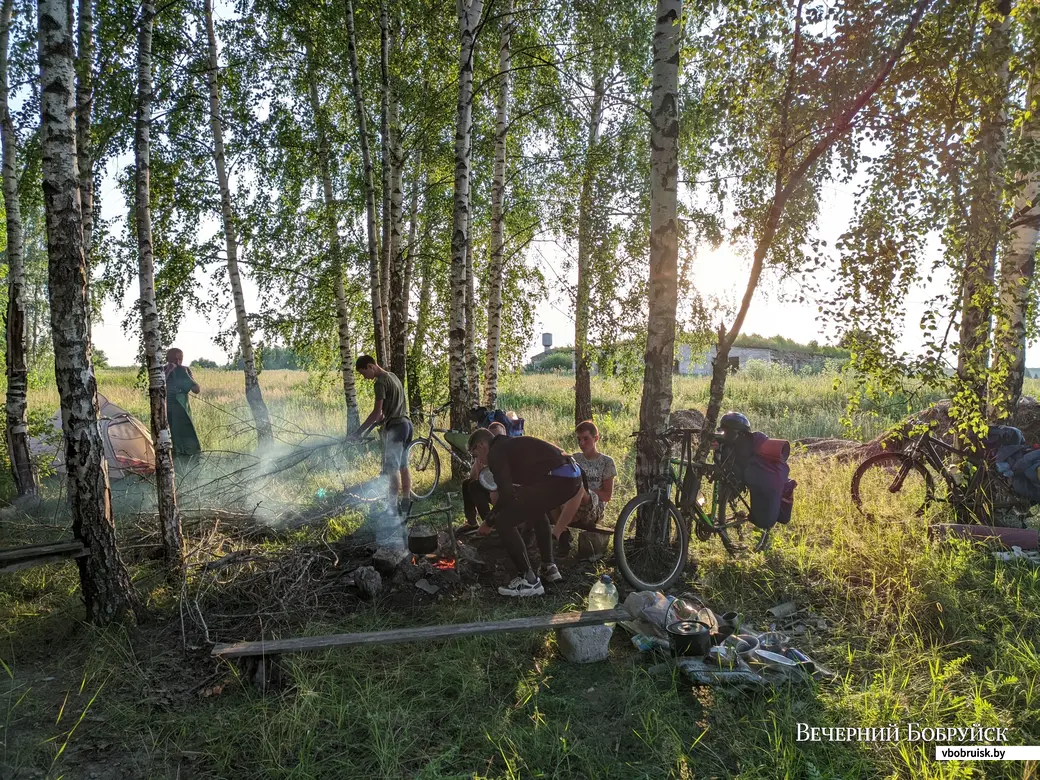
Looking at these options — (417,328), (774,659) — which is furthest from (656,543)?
(417,328)

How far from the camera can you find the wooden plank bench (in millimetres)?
3508

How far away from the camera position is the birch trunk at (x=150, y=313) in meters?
4.63

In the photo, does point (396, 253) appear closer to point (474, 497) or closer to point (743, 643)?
point (474, 497)

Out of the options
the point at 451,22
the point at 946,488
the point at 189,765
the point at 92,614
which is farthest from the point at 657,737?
the point at 451,22

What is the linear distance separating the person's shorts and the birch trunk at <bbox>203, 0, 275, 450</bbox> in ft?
9.58

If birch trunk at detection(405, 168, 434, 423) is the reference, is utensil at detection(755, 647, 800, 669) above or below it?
below

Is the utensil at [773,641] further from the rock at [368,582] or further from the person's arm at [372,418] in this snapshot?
the person's arm at [372,418]

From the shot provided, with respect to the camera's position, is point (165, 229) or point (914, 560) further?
point (165, 229)

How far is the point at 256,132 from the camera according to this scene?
9.27 metres

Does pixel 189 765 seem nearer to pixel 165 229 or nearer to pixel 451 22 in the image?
pixel 165 229

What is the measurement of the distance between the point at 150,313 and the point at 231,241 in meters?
5.58

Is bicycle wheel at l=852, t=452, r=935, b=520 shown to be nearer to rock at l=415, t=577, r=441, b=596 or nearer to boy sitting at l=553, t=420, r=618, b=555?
boy sitting at l=553, t=420, r=618, b=555

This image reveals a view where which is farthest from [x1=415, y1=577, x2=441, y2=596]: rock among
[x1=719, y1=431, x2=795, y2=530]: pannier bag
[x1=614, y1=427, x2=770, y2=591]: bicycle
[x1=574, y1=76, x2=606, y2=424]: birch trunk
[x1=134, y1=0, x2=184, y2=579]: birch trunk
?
[x1=574, y1=76, x2=606, y2=424]: birch trunk

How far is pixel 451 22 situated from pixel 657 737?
10.5 m
